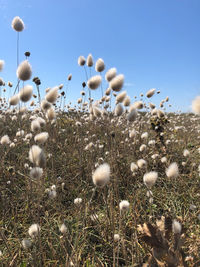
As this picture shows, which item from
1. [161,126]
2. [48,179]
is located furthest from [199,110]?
[161,126]

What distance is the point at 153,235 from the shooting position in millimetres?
1322

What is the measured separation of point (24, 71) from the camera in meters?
1.68

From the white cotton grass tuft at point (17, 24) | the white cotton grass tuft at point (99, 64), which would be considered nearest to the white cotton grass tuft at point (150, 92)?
the white cotton grass tuft at point (99, 64)

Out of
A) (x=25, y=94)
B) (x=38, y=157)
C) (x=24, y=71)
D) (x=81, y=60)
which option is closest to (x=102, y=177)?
(x=38, y=157)

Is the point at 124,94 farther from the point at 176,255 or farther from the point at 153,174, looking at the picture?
the point at 176,255

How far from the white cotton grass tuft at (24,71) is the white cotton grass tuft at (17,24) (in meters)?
0.84

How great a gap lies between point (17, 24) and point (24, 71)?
3.03 ft

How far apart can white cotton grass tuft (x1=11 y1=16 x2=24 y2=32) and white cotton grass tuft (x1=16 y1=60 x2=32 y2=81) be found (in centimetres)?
84

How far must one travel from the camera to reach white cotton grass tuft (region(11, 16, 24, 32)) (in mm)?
2227

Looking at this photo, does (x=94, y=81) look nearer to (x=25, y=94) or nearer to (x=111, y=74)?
(x=111, y=74)

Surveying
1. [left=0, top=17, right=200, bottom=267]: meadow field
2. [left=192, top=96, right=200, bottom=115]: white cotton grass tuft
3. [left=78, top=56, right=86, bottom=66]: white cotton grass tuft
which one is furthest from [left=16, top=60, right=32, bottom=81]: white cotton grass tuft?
[left=78, top=56, right=86, bottom=66]: white cotton grass tuft

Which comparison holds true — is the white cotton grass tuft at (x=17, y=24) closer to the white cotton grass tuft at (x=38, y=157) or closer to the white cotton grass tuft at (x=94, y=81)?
the white cotton grass tuft at (x=94, y=81)

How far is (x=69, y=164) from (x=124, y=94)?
1911 millimetres

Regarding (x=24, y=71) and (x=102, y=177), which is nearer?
(x=102, y=177)
